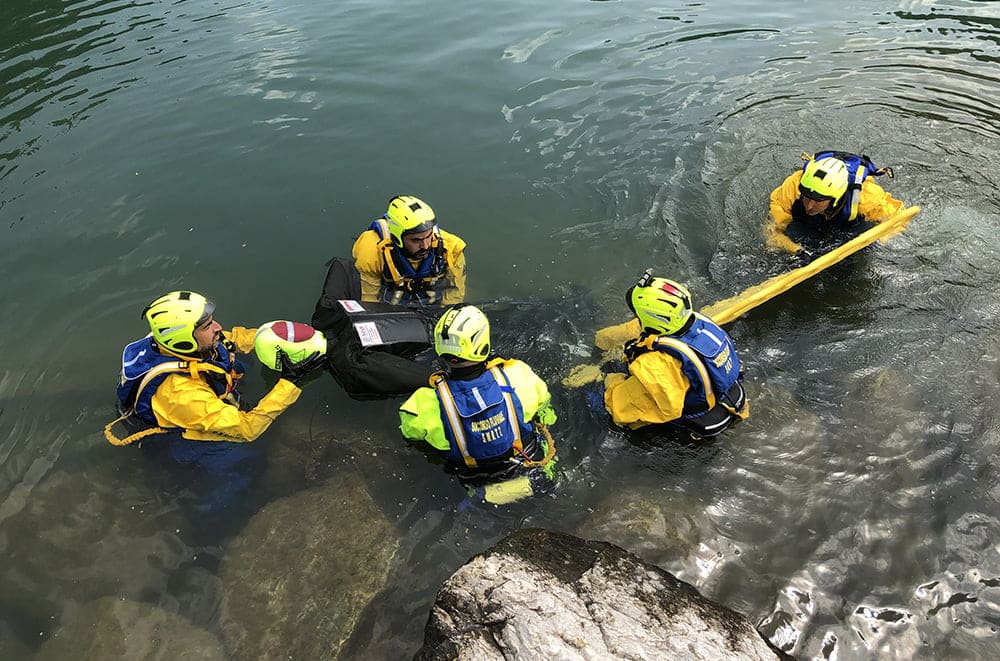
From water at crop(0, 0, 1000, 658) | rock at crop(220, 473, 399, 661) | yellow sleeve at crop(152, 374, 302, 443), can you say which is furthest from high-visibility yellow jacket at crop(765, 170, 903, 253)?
yellow sleeve at crop(152, 374, 302, 443)

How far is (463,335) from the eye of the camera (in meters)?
4.41

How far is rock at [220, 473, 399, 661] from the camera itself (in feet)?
14.5

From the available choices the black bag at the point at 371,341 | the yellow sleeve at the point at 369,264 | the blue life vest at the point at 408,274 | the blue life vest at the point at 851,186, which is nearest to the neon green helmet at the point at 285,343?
the black bag at the point at 371,341

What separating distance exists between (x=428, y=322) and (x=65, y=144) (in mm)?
7577

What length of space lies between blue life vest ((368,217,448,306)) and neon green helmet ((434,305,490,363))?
244 cm

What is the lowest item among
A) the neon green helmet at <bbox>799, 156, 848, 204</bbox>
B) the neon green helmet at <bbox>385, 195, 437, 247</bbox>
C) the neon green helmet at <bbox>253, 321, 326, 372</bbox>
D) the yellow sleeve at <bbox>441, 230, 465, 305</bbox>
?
the yellow sleeve at <bbox>441, 230, 465, 305</bbox>

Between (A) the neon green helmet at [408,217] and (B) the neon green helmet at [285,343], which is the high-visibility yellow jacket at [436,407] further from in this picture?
(A) the neon green helmet at [408,217]

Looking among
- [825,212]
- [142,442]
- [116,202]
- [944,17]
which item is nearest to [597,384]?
[825,212]

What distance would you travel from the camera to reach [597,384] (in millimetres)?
A: 6043

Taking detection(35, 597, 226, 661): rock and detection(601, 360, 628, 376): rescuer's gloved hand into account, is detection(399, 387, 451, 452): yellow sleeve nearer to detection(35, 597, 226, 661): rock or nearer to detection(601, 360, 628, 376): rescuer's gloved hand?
detection(601, 360, 628, 376): rescuer's gloved hand

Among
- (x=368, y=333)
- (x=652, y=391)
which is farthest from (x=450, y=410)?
(x=368, y=333)

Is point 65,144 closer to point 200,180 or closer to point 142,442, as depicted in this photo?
point 200,180

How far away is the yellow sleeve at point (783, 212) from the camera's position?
7.56 metres

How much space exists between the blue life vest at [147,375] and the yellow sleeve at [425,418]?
1.84 meters
